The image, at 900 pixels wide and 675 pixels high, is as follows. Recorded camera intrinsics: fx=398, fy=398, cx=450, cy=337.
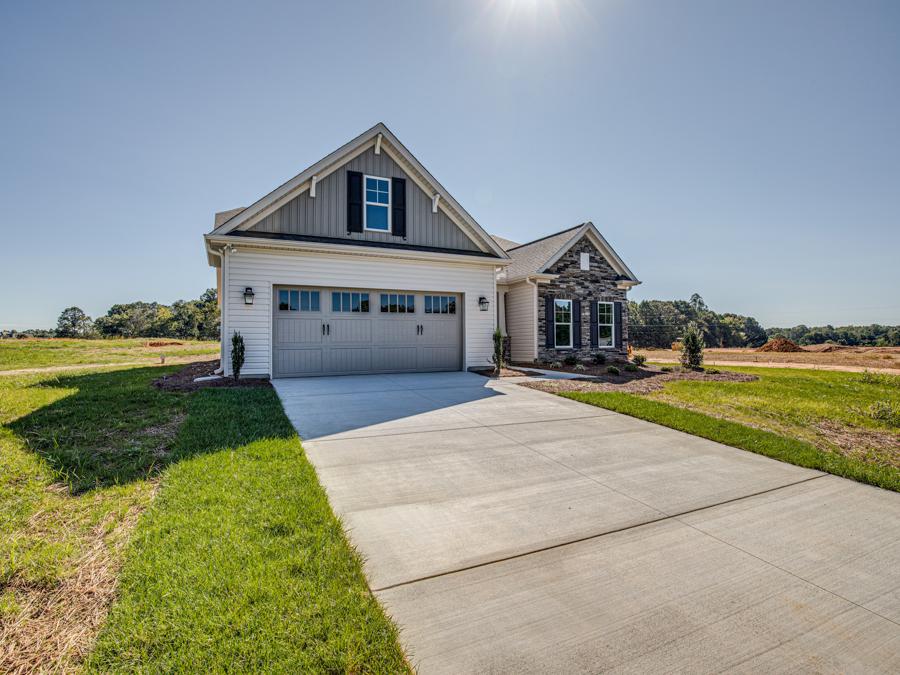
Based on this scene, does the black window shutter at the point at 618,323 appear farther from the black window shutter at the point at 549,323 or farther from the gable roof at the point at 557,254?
the black window shutter at the point at 549,323

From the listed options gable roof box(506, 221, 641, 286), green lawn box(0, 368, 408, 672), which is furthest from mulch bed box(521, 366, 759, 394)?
green lawn box(0, 368, 408, 672)

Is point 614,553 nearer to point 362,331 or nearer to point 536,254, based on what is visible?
point 362,331

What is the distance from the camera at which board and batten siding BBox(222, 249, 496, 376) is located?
9648 millimetres

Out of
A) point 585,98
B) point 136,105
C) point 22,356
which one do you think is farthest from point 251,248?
point 22,356

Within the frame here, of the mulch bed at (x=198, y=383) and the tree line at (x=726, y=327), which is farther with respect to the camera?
the tree line at (x=726, y=327)

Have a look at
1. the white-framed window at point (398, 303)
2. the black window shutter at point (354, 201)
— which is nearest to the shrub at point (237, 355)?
the white-framed window at point (398, 303)

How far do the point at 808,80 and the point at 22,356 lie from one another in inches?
1148

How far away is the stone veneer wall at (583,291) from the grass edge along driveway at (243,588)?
12.1 metres

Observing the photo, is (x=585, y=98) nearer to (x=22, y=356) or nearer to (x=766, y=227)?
(x=766, y=227)

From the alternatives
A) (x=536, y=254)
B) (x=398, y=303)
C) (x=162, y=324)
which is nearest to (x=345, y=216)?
(x=398, y=303)

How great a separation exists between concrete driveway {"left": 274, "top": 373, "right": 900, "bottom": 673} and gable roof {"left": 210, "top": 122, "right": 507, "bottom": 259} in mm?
7031

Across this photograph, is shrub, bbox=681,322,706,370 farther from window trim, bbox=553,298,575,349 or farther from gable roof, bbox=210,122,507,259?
gable roof, bbox=210,122,507,259

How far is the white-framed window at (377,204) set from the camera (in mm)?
11023

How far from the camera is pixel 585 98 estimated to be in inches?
443
